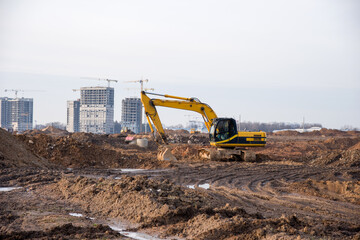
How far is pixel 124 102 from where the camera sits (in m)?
126

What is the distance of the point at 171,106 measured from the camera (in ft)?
87.8

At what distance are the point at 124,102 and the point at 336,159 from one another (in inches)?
4038

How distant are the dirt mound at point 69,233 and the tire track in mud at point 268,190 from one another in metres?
3.84

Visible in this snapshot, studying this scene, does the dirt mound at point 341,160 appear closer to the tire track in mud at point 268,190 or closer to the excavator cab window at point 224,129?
the tire track in mud at point 268,190

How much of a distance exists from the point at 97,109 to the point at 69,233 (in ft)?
404

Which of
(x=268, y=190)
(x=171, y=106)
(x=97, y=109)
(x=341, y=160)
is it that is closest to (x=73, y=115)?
(x=97, y=109)

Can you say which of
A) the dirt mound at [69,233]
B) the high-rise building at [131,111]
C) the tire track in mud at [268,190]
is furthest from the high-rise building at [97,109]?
the dirt mound at [69,233]

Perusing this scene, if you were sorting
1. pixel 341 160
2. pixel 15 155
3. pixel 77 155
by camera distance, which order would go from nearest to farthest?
pixel 15 155 → pixel 77 155 → pixel 341 160

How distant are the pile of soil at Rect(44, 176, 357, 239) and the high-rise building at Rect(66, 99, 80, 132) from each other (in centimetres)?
12711

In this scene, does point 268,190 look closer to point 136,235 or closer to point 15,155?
point 136,235

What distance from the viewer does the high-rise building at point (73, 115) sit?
136 metres

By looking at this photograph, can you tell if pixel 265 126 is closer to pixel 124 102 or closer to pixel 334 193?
pixel 124 102

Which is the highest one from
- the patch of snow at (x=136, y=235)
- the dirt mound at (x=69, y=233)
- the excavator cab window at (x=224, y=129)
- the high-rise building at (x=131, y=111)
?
the high-rise building at (x=131, y=111)

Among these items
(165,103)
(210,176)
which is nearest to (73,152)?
(165,103)
